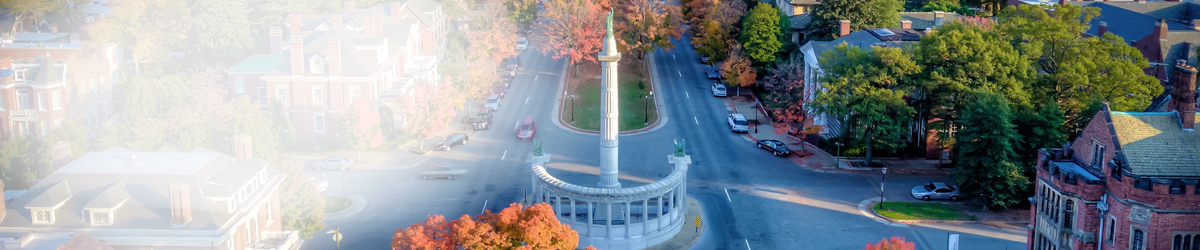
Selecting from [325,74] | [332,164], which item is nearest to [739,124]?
[332,164]

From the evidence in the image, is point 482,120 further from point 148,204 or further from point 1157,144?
point 1157,144

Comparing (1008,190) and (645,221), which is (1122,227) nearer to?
(1008,190)

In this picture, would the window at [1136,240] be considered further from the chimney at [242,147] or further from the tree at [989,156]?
the chimney at [242,147]

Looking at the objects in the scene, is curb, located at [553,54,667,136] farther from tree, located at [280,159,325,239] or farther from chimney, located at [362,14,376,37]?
tree, located at [280,159,325,239]

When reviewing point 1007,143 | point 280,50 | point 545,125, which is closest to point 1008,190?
point 1007,143

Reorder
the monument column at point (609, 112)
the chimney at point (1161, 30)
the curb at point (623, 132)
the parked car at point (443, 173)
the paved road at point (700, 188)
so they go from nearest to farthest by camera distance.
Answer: the monument column at point (609, 112), the paved road at point (700, 188), the parked car at point (443, 173), the chimney at point (1161, 30), the curb at point (623, 132)

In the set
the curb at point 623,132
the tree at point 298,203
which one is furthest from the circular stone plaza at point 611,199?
the curb at point 623,132
